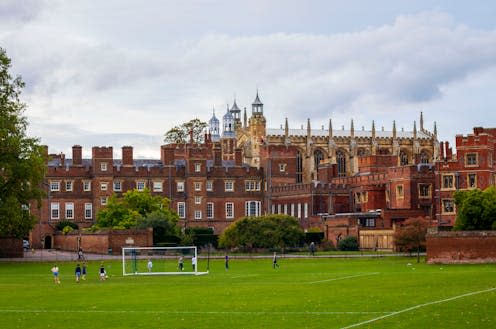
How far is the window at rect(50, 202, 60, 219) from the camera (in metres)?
107

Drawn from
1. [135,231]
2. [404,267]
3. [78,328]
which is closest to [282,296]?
[78,328]

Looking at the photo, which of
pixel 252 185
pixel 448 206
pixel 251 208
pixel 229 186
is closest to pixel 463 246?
pixel 448 206

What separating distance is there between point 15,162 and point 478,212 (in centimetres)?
3041

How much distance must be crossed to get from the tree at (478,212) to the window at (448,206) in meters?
18.0

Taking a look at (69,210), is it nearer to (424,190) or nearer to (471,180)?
(424,190)

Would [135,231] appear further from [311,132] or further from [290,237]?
[311,132]

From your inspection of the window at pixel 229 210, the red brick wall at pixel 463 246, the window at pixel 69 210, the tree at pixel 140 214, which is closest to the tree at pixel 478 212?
the red brick wall at pixel 463 246

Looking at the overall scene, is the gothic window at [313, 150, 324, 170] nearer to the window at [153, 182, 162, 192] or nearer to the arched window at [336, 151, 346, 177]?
the arched window at [336, 151, 346, 177]

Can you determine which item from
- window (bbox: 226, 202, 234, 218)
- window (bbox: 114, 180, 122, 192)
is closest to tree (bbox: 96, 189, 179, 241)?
window (bbox: 114, 180, 122, 192)

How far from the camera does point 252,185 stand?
4503 inches

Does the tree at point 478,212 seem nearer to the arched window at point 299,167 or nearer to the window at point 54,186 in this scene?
the window at point 54,186

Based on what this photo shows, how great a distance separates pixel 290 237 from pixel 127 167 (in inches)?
1011

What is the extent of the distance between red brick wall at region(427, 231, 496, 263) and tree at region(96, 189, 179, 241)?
31.0 meters

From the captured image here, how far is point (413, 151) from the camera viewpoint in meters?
150
